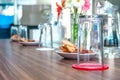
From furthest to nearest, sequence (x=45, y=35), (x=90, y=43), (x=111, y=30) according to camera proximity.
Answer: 1. (x=45, y=35)
2. (x=111, y=30)
3. (x=90, y=43)

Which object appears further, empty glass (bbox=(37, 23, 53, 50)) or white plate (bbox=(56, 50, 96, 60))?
empty glass (bbox=(37, 23, 53, 50))

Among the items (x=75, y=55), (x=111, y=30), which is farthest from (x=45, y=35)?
(x=75, y=55)

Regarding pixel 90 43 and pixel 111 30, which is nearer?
pixel 90 43

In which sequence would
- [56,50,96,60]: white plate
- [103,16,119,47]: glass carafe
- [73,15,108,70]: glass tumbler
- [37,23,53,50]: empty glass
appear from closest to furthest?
1. [73,15,108,70]: glass tumbler
2. [56,50,96,60]: white plate
3. [103,16,119,47]: glass carafe
4. [37,23,53,50]: empty glass

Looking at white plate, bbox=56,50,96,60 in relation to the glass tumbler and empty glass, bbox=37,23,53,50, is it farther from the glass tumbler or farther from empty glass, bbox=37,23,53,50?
empty glass, bbox=37,23,53,50

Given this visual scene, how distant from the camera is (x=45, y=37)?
76.3 inches

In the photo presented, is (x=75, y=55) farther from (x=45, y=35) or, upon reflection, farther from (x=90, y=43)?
(x=45, y=35)

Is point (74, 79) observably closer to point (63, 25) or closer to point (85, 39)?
point (85, 39)

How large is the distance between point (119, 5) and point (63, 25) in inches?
52.9

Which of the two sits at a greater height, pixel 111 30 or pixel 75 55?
pixel 111 30

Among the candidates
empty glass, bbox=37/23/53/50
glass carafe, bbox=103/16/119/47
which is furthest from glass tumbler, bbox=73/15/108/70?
empty glass, bbox=37/23/53/50

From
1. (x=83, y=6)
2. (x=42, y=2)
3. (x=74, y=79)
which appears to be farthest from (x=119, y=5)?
(x=42, y=2)

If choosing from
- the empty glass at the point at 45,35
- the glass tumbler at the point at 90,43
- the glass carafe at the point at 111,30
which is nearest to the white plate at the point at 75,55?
the glass tumbler at the point at 90,43

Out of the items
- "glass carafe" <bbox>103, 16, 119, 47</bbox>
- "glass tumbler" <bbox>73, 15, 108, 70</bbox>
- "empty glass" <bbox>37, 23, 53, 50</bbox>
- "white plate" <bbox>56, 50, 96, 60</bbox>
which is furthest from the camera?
"empty glass" <bbox>37, 23, 53, 50</bbox>
